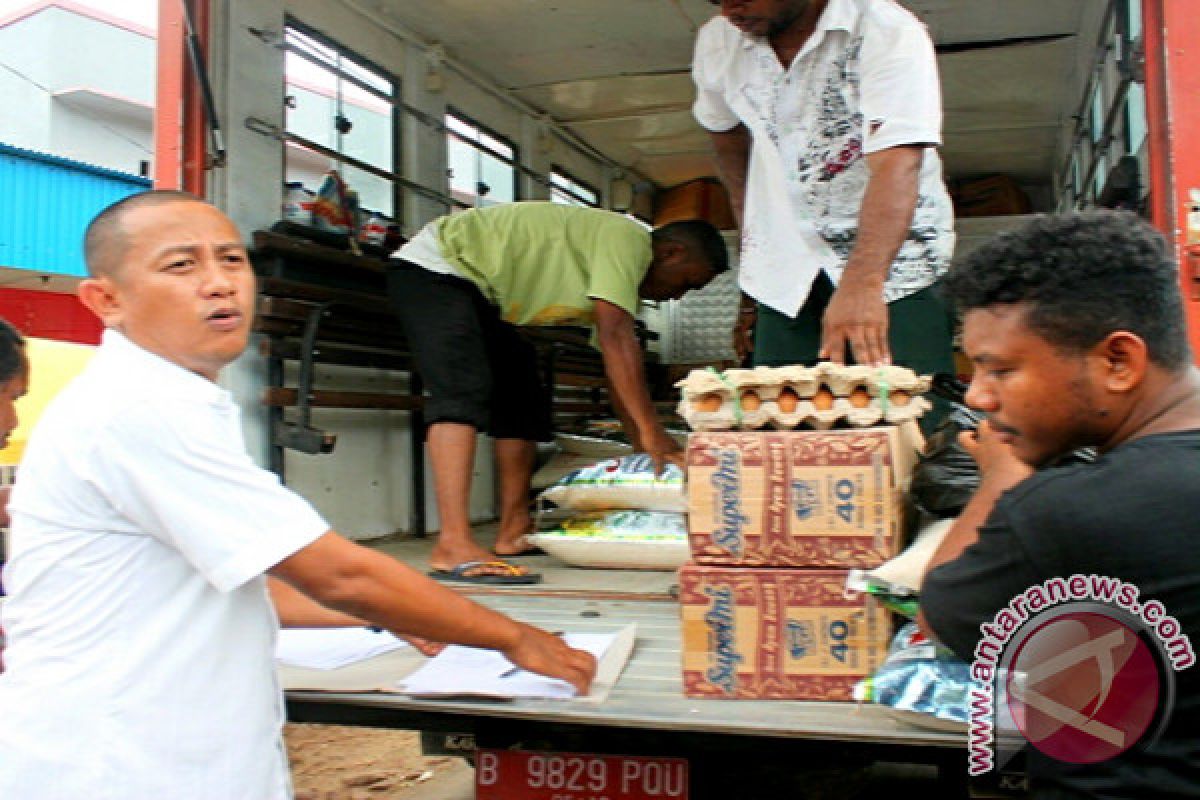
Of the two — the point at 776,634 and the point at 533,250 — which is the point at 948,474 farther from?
the point at 533,250

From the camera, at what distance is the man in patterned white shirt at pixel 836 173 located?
250 cm

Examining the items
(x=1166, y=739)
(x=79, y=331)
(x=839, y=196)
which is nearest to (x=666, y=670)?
(x=1166, y=739)

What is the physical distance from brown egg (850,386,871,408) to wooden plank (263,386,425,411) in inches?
99.1

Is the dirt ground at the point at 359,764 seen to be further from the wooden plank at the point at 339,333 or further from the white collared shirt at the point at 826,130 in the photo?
the white collared shirt at the point at 826,130

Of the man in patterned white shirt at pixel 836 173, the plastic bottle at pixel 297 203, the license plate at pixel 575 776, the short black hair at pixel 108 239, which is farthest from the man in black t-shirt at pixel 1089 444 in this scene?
the plastic bottle at pixel 297 203

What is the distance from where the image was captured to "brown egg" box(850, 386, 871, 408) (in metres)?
1.99

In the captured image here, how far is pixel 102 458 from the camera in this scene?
142cm

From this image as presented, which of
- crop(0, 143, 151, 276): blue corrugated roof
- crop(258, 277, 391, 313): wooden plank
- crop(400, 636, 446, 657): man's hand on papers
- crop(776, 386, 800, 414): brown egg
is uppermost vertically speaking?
crop(0, 143, 151, 276): blue corrugated roof

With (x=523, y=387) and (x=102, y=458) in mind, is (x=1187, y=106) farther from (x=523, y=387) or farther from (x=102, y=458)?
(x=523, y=387)

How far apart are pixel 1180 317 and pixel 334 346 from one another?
3680 millimetres

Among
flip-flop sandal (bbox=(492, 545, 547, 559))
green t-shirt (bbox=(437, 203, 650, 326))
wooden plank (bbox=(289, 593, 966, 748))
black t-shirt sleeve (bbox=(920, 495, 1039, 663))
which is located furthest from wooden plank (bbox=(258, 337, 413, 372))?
black t-shirt sleeve (bbox=(920, 495, 1039, 663))

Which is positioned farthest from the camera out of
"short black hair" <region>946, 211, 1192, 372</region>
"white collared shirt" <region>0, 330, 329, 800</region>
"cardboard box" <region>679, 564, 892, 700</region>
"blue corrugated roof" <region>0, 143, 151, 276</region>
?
"blue corrugated roof" <region>0, 143, 151, 276</region>

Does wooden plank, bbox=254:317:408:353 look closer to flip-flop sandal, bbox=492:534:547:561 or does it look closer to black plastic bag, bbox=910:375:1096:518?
flip-flop sandal, bbox=492:534:547:561

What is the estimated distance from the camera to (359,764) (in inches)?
143
